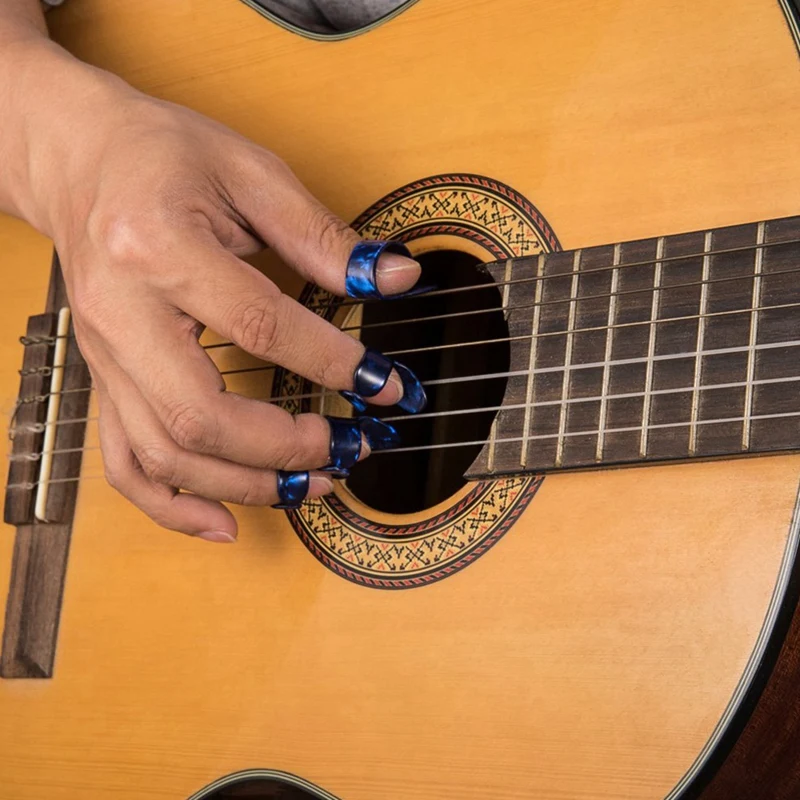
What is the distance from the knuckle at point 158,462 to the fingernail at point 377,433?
0.18 m

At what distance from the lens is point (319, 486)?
3.12 ft

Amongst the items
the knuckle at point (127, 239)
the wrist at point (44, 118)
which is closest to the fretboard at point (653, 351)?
the knuckle at point (127, 239)

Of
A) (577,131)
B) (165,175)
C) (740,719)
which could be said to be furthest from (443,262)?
(740,719)

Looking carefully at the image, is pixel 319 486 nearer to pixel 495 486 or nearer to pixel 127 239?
pixel 495 486

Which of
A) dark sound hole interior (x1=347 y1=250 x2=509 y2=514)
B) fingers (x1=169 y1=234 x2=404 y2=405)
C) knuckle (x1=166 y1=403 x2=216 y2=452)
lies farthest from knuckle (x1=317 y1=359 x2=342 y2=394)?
dark sound hole interior (x1=347 y1=250 x2=509 y2=514)

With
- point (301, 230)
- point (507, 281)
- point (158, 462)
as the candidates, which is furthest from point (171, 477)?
point (507, 281)

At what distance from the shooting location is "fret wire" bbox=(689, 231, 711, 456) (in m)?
0.80

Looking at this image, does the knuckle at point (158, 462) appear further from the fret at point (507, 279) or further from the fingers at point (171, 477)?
the fret at point (507, 279)

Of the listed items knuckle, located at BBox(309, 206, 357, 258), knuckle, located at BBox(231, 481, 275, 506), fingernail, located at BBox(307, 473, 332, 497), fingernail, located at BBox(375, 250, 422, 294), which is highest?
knuckle, located at BBox(309, 206, 357, 258)

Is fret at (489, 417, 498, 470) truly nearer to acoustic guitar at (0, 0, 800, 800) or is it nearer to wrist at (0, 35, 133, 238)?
acoustic guitar at (0, 0, 800, 800)

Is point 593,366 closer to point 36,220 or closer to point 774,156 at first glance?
point 774,156

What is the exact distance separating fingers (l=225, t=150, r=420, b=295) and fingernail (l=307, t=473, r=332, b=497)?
176 mm

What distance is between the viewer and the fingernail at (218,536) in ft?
3.20

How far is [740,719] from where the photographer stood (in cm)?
76
